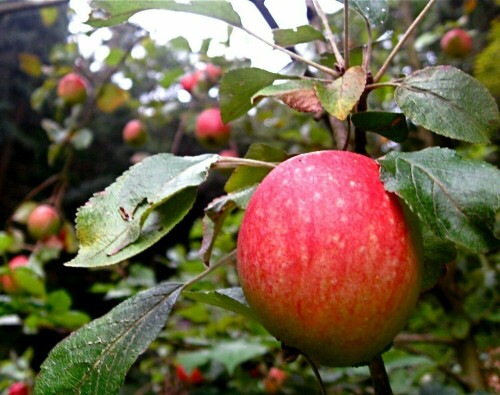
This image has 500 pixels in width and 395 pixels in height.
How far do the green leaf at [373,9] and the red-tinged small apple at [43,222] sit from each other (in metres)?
1.37

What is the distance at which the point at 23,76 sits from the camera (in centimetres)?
840

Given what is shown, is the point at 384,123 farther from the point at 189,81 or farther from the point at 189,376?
the point at 189,81

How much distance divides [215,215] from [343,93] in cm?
17

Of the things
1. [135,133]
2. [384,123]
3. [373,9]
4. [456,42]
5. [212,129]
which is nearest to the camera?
[384,123]

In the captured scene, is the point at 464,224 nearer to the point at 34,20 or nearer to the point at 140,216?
the point at 140,216

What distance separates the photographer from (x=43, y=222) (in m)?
1.71

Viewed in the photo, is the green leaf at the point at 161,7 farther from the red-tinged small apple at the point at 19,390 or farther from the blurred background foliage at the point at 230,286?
the red-tinged small apple at the point at 19,390

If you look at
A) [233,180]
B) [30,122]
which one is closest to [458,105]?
[233,180]

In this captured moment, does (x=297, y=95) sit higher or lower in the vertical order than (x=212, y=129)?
higher

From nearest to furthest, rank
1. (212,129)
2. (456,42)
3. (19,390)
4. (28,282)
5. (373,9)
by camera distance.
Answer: (373,9) → (28,282) → (19,390) → (212,129) → (456,42)

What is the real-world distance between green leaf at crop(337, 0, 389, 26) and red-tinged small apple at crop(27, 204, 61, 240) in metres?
1.37

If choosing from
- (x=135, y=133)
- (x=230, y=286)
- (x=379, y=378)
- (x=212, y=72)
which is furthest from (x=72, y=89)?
(x=379, y=378)

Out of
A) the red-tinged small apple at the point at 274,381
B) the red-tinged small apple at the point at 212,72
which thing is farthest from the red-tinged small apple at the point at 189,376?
the red-tinged small apple at the point at 212,72

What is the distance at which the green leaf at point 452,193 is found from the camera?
40 centimetres
